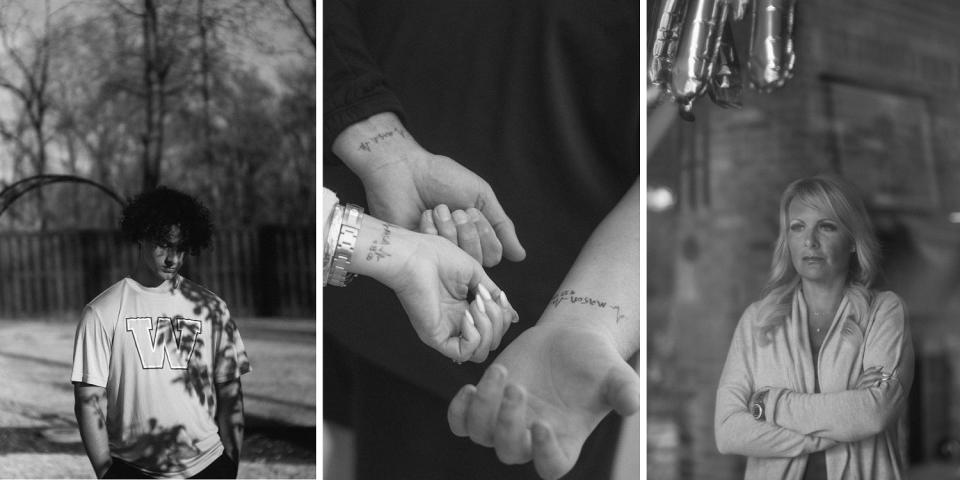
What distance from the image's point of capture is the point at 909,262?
285 cm

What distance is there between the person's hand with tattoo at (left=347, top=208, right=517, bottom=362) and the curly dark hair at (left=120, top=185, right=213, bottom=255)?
53 cm

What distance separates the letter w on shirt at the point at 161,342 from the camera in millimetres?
2992

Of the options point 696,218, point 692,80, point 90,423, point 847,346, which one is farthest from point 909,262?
point 90,423

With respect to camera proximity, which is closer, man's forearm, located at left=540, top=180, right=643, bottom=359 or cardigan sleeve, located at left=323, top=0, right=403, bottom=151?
man's forearm, located at left=540, top=180, right=643, bottom=359

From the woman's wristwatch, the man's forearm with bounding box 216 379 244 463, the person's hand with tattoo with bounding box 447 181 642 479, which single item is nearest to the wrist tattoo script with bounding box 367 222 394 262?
the person's hand with tattoo with bounding box 447 181 642 479

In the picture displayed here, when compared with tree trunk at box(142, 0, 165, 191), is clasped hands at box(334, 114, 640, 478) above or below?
below

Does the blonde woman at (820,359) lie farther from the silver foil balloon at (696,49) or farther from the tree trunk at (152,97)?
the tree trunk at (152,97)

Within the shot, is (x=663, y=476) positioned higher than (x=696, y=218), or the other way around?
(x=696, y=218)

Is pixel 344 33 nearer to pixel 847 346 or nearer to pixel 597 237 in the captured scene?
pixel 597 237

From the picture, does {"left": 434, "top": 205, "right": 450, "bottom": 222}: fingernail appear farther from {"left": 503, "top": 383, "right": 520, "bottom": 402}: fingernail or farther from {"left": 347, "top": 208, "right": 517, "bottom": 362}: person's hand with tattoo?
{"left": 503, "top": 383, "right": 520, "bottom": 402}: fingernail

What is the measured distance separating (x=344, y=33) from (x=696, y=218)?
1.28m

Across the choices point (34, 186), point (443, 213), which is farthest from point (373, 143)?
point (34, 186)

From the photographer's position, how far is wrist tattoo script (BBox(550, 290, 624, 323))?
304cm

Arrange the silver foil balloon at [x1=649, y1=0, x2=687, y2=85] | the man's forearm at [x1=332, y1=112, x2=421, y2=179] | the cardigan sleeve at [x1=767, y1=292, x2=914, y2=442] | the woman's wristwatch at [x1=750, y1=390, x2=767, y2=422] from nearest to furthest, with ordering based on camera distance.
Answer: the cardigan sleeve at [x1=767, y1=292, x2=914, y2=442], the woman's wristwatch at [x1=750, y1=390, x2=767, y2=422], the silver foil balloon at [x1=649, y1=0, x2=687, y2=85], the man's forearm at [x1=332, y1=112, x2=421, y2=179]
